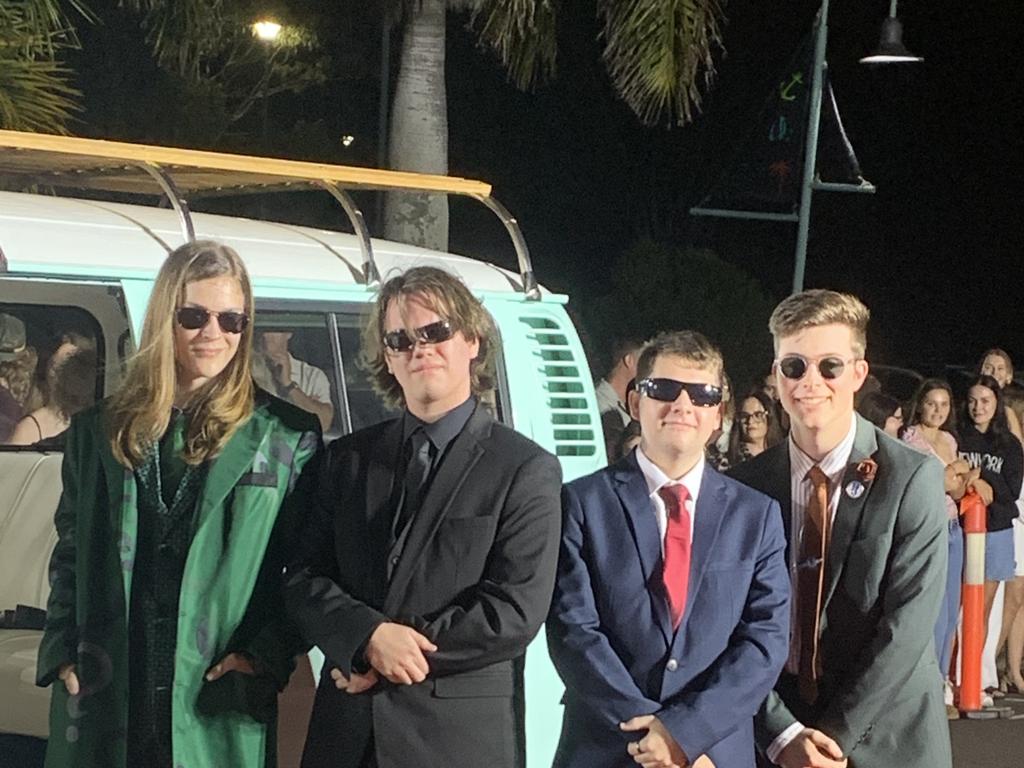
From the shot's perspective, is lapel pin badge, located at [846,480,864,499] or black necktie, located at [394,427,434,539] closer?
black necktie, located at [394,427,434,539]

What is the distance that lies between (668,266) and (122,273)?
11590 mm

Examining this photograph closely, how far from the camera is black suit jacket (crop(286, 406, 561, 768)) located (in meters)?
3.53

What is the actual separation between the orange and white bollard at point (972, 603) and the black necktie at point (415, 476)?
585cm

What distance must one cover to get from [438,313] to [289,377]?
126 cm

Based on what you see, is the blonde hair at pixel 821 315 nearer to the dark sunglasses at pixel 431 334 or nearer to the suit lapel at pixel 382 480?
the dark sunglasses at pixel 431 334

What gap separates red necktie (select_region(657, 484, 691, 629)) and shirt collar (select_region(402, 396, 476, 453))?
0.48 meters

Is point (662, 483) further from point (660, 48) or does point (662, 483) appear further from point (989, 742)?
point (660, 48)

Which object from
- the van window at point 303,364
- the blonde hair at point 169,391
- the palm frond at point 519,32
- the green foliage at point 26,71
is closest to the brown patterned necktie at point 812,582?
the blonde hair at point 169,391

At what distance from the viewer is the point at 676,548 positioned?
3754 millimetres

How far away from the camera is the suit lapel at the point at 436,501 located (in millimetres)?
3598

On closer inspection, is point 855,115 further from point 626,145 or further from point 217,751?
point 217,751

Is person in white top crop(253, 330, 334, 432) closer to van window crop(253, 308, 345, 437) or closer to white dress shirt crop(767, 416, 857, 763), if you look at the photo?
van window crop(253, 308, 345, 437)

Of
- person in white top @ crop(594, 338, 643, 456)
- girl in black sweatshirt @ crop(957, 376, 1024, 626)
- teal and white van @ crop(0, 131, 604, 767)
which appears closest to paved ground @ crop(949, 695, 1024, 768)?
girl in black sweatshirt @ crop(957, 376, 1024, 626)

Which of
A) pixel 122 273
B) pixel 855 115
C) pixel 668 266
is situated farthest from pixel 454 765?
pixel 855 115
